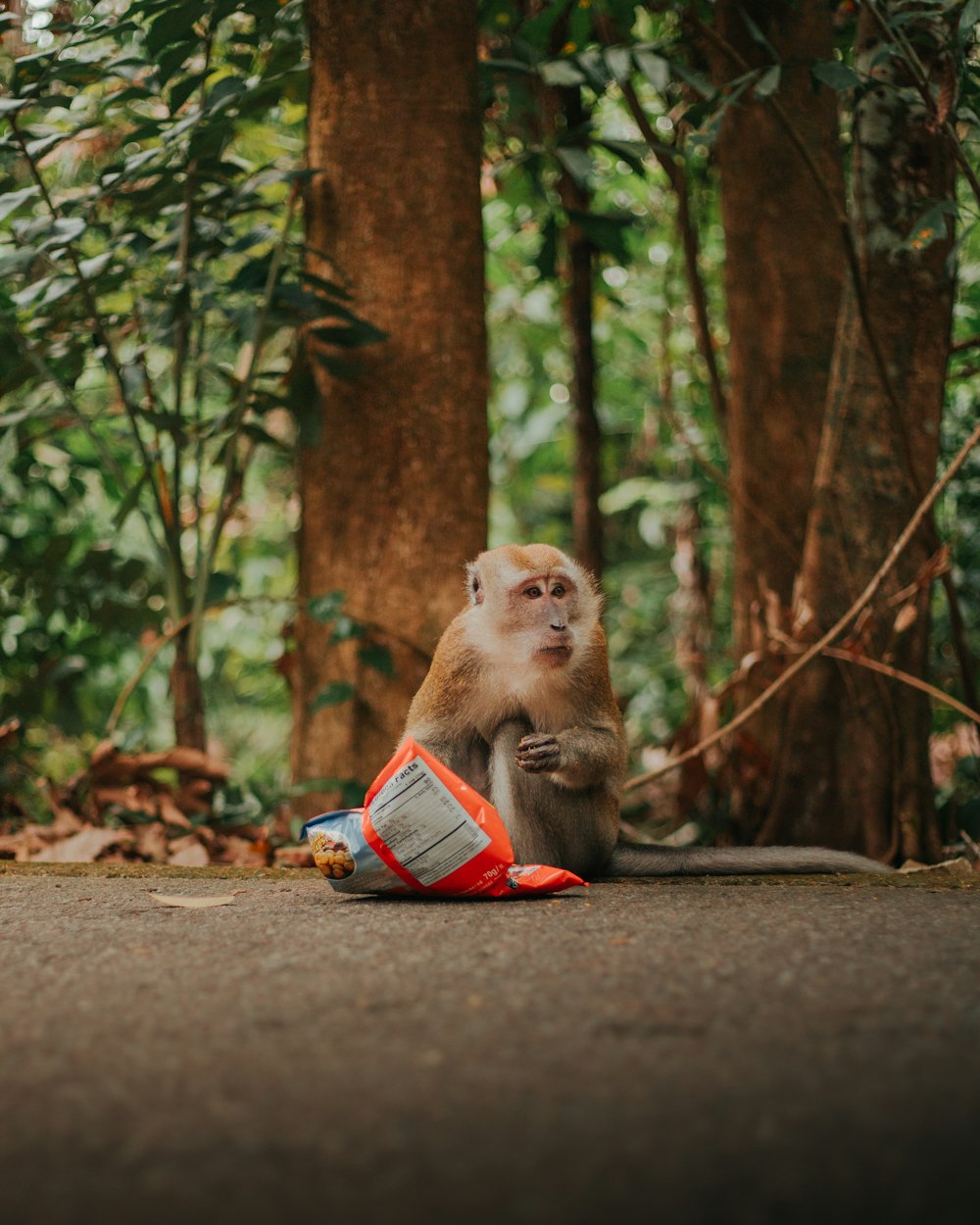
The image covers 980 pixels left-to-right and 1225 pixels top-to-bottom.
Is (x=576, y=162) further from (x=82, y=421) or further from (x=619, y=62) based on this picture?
(x=82, y=421)

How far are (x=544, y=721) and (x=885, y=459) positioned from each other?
1583 mm

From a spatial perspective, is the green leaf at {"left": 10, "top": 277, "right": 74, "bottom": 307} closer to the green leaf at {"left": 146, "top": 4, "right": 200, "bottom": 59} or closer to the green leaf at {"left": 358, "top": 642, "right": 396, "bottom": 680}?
the green leaf at {"left": 146, "top": 4, "right": 200, "bottom": 59}

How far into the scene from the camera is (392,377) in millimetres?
4027

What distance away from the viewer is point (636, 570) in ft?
27.9

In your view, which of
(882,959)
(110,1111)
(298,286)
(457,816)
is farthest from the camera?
(298,286)

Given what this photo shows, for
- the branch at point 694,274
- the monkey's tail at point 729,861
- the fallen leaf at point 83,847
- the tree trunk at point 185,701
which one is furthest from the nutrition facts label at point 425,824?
the branch at point 694,274

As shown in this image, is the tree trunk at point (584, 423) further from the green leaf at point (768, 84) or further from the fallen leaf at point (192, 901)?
the fallen leaf at point (192, 901)

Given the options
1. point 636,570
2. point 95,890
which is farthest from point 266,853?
point 636,570

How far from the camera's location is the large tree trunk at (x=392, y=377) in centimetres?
400

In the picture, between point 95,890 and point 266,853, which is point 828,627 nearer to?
point 266,853

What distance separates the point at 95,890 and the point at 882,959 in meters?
1.83

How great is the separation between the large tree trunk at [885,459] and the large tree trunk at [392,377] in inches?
46.6

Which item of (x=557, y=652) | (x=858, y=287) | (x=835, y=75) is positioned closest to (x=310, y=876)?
(x=557, y=652)

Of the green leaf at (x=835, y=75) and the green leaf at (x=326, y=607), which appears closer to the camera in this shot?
the green leaf at (x=835, y=75)
